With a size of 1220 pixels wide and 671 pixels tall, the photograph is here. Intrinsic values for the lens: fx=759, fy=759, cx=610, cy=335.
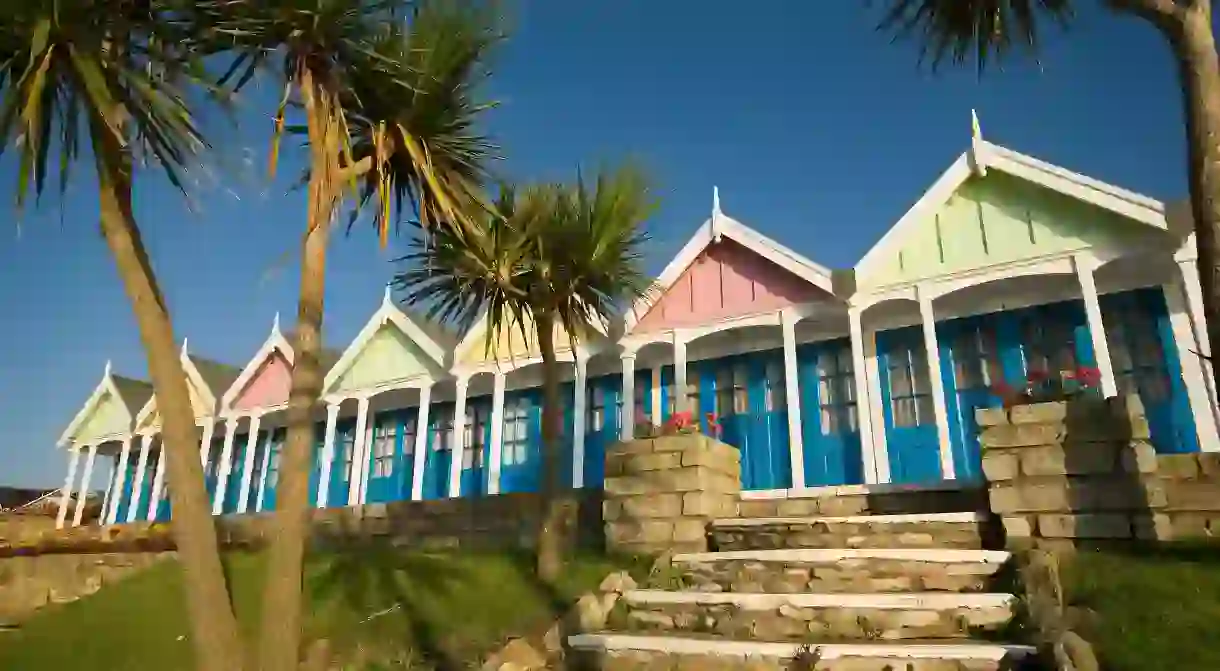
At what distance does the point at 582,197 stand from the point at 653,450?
9.31ft

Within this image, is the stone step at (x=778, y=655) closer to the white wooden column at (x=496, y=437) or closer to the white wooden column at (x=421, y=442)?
the white wooden column at (x=496, y=437)

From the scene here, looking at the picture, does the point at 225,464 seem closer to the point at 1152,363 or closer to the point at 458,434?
the point at 458,434

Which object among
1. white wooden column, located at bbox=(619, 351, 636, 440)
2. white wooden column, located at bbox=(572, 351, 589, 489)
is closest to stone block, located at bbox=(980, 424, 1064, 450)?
white wooden column, located at bbox=(619, 351, 636, 440)

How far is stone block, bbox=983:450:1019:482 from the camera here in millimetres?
6500

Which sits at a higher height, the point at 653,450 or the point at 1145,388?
the point at 1145,388

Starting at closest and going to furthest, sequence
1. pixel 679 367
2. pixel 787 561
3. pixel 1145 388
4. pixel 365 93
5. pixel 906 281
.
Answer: pixel 365 93, pixel 787 561, pixel 1145 388, pixel 906 281, pixel 679 367

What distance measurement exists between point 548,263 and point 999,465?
4.76m

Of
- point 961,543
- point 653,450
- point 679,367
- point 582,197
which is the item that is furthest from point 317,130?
point 679,367

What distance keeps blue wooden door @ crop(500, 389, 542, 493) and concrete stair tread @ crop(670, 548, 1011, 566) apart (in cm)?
867

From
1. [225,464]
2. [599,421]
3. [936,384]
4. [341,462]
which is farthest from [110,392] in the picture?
[936,384]

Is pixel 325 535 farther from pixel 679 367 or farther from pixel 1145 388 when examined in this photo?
pixel 1145 388

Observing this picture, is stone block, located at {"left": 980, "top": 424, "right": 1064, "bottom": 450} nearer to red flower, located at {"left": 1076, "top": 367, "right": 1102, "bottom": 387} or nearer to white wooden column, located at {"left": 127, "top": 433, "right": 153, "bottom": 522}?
red flower, located at {"left": 1076, "top": 367, "right": 1102, "bottom": 387}

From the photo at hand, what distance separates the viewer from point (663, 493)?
7809 millimetres

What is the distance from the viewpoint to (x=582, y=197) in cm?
829
